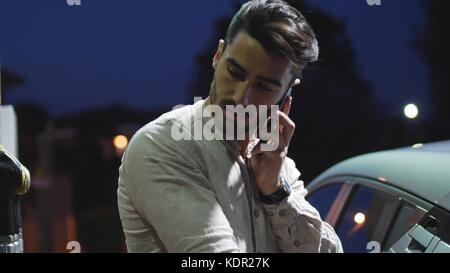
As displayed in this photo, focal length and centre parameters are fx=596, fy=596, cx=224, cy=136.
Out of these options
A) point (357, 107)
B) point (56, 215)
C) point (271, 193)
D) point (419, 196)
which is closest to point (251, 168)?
point (271, 193)

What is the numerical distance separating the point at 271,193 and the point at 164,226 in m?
0.26

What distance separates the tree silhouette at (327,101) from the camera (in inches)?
75.3

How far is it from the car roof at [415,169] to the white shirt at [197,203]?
14.8 inches

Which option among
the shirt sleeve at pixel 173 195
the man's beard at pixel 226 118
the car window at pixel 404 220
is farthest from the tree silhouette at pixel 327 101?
the shirt sleeve at pixel 173 195

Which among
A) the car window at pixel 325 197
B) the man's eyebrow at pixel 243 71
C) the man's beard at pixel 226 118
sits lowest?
the car window at pixel 325 197

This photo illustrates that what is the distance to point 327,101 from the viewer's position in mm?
2262

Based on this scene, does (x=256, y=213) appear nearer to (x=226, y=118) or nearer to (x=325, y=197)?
(x=226, y=118)

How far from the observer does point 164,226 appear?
47.6 inches

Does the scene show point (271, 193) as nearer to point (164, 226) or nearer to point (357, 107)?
point (164, 226)

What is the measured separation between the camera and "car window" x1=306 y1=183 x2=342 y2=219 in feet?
8.60

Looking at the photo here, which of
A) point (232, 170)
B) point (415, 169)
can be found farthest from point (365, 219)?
point (232, 170)

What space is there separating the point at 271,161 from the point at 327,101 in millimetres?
1006

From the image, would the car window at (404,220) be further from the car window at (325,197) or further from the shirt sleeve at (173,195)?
the shirt sleeve at (173,195)

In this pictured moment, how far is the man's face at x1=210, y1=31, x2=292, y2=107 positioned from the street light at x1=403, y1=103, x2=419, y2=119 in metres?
1.41
